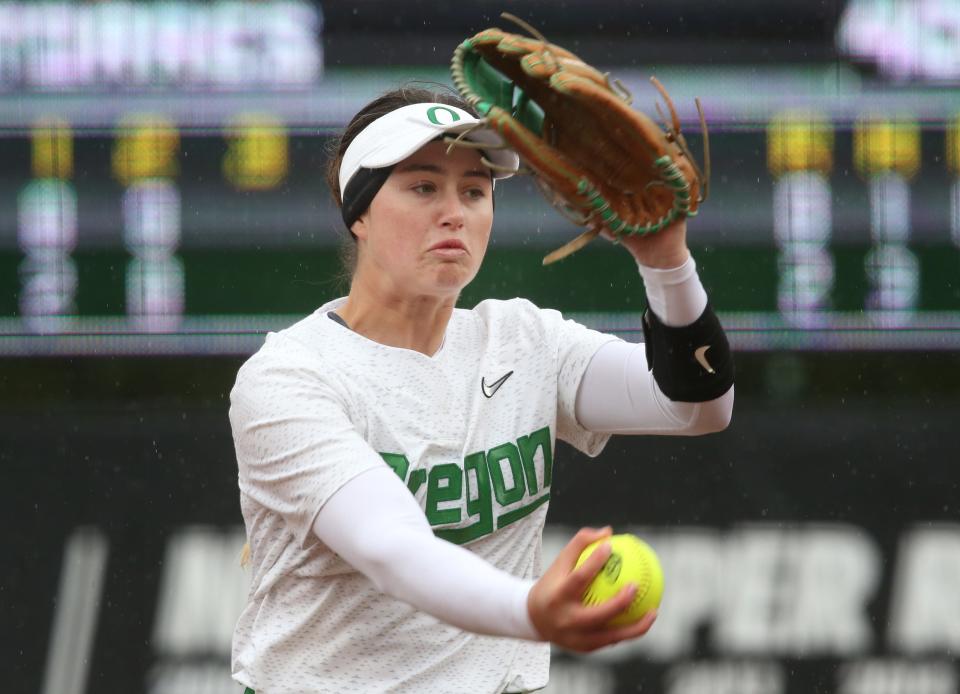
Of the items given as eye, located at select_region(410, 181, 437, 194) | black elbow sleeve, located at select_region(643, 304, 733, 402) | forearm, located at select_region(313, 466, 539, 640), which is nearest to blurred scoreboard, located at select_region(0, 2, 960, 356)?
eye, located at select_region(410, 181, 437, 194)

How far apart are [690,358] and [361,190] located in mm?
532

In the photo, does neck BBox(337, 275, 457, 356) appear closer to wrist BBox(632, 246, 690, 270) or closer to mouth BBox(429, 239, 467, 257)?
mouth BBox(429, 239, 467, 257)

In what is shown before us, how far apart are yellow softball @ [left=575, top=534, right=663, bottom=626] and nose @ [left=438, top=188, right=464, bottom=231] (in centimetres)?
51

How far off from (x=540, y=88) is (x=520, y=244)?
2.08m

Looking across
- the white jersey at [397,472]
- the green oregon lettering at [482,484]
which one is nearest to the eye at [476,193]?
the white jersey at [397,472]

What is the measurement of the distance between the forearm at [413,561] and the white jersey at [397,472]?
0.32ft

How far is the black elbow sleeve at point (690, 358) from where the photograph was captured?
2.02 meters

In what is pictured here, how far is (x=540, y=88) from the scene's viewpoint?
79.0 inches

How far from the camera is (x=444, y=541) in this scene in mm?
1833

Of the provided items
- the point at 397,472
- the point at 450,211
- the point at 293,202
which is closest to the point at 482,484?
the point at 397,472

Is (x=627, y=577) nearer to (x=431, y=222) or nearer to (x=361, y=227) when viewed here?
(x=431, y=222)

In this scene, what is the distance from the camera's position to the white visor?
6.99 ft

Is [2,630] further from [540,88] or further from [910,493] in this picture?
[540,88]

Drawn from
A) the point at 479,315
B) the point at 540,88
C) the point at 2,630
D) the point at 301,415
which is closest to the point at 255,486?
the point at 301,415
